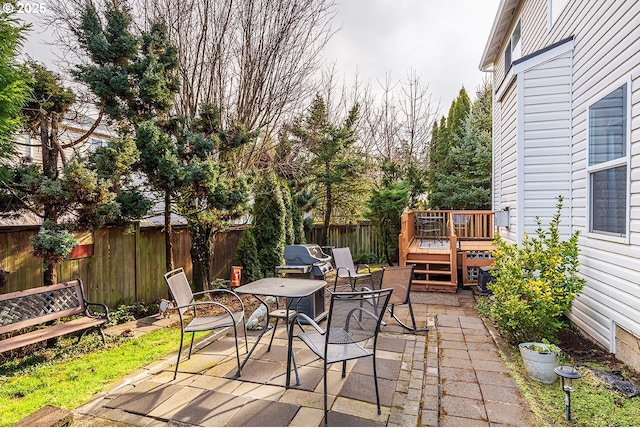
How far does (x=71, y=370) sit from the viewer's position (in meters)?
3.57

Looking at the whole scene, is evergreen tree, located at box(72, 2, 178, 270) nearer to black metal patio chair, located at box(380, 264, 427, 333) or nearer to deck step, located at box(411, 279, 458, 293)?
black metal patio chair, located at box(380, 264, 427, 333)

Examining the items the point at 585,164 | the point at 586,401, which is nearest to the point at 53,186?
the point at 586,401

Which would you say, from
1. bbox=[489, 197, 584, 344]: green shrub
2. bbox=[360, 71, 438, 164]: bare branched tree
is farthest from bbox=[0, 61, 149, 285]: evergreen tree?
bbox=[360, 71, 438, 164]: bare branched tree

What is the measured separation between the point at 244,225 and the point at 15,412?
231 inches

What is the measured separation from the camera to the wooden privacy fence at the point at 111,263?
14.1 ft

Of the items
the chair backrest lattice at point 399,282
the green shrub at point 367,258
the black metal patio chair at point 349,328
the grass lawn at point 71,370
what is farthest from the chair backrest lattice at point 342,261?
the green shrub at point 367,258

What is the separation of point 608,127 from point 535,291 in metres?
2.02

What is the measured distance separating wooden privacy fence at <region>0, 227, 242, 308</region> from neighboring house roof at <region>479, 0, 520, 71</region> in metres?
7.99

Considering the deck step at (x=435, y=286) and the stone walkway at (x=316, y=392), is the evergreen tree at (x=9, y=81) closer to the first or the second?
the stone walkway at (x=316, y=392)

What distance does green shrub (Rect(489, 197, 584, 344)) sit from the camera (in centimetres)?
371

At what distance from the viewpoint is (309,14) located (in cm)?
726

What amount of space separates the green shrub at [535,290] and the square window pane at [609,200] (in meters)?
0.34

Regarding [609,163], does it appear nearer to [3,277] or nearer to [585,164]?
[585,164]

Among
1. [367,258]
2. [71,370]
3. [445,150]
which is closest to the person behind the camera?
[71,370]
